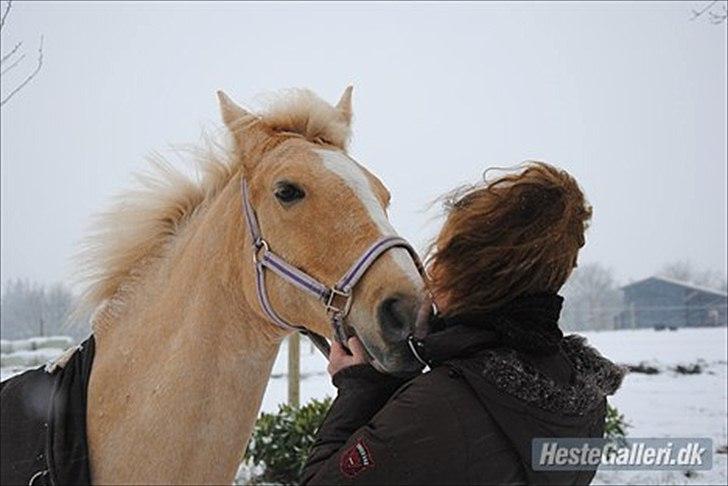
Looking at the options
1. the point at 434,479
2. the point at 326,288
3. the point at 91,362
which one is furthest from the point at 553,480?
the point at 91,362

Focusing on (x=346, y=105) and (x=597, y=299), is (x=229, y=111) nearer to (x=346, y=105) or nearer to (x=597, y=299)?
(x=346, y=105)

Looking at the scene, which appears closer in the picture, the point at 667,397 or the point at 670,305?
the point at 667,397

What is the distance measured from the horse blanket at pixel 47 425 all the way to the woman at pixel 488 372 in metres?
1.05

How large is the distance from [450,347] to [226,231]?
1.31 metres

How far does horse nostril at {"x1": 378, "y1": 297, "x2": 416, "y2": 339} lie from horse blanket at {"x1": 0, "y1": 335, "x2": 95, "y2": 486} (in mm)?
1095

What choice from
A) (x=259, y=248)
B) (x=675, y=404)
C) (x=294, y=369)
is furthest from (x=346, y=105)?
(x=675, y=404)

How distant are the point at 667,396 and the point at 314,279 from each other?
11266 mm

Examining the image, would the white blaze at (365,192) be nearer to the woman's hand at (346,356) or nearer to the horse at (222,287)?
the horse at (222,287)

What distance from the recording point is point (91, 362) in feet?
8.21

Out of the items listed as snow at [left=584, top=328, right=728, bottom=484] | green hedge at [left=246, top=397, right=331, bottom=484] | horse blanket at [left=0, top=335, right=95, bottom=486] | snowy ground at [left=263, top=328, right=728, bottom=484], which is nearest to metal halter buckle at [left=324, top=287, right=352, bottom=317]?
horse blanket at [left=0, top=335, right=95, bottom=486]

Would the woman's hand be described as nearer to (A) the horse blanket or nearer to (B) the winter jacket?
(B) the winter jacket

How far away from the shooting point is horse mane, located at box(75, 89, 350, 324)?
2.67 metres

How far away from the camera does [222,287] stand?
2.50m

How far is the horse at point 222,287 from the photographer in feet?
7.38
